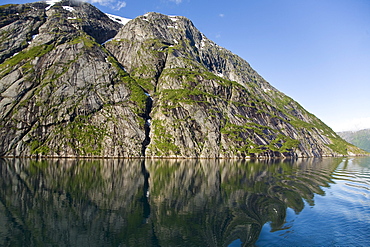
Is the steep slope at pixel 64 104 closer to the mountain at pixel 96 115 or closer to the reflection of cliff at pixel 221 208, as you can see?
the mountain at pixel 96 115

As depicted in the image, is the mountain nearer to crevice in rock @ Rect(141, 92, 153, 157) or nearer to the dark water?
crevice in rock @ Rect(141, 92, 153, 157)

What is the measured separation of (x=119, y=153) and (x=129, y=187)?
108 metres

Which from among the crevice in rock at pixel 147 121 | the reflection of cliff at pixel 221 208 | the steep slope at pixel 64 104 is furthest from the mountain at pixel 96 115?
the reflection of cliff at pixel 221 208

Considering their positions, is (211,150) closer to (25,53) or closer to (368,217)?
(368,217)

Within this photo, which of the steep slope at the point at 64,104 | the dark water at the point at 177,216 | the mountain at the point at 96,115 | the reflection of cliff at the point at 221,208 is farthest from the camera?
the mountain at the point at 96,115

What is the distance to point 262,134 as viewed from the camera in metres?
187

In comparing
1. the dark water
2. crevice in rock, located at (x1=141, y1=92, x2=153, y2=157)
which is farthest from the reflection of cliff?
crevice in rock, located at (x1=141, y1=92, x2=153, y2=157)

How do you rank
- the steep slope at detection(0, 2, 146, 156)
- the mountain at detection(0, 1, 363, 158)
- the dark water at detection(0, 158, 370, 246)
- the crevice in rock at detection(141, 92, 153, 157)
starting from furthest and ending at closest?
1. the crevice in rock at detection(141, 92, 153, 157)
2. the mountain at detection(0, 1, 363, 158)
3. the steep slope at detection(0, 2, 146, 156)
4. the dark water at detection(0, 158, 370, 246)

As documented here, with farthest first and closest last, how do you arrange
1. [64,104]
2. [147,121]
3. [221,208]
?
[147,121] < [64,104] < [221,208]

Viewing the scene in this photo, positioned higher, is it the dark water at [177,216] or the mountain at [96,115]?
the mountain at [96,115]

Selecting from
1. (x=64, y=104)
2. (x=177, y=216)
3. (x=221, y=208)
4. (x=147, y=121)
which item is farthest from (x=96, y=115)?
(x=177, y=216)

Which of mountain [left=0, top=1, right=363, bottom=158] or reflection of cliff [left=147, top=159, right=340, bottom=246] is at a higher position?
mountain [left=0, top=1, right=363, bottom=158]

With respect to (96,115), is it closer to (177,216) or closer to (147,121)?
(147,121)

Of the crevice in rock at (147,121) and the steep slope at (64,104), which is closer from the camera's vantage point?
the steep slope at (64,104)
